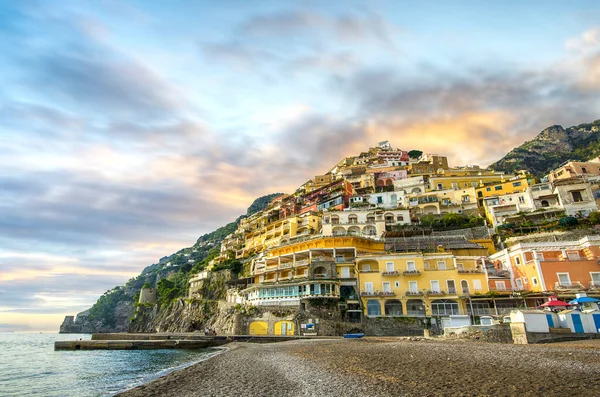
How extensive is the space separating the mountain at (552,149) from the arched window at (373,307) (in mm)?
90650

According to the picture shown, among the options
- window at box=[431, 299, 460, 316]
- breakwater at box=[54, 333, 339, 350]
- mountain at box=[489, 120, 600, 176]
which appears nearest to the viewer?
breakwater at box=[54, 333, 339, 350]

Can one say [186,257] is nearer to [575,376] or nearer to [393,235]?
[393,235]

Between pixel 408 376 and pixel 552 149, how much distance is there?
14964 cm

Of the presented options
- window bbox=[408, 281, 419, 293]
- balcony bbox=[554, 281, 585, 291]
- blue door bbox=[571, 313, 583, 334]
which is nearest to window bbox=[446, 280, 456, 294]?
window bbox=[408, 281, 419, 293]

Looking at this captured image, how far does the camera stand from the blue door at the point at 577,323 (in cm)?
2466

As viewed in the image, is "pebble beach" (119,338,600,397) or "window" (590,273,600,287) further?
"window" (590,273,600,287)

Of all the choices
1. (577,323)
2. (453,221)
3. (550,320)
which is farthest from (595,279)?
(453,221)

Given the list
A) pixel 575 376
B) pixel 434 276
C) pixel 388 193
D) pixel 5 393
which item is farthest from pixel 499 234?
pixel 5 393

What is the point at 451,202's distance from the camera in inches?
2854

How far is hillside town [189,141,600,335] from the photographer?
1599 inches

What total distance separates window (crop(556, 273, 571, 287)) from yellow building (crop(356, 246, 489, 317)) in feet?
25.2

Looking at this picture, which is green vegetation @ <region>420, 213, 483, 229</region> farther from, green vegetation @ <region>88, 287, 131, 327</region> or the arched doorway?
green vegetation @ <region>88, 287, 131, 327</region>

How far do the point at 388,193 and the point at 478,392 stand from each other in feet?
230

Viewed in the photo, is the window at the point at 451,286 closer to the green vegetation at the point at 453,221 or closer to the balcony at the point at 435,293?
the balcony at the point at 435,293
